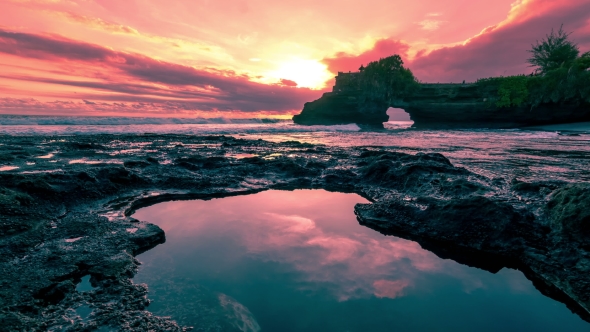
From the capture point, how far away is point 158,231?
11.0 feet

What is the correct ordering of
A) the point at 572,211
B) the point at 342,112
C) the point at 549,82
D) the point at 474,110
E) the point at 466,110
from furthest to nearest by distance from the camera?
the point at 342,112 → the point at 466,110 → the point at 474,110 → the point at 549,82 → the point at 572,211

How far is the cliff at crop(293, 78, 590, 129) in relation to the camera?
34.3 metres

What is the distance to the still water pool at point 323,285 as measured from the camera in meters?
2.00

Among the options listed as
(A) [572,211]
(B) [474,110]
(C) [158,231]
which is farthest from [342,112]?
(C) [158,231]

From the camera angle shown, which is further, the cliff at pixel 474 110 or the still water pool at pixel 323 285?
the cliff at pixel 474 110

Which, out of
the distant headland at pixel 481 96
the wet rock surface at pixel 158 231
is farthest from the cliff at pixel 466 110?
the wet rock surface at pixel 158 231

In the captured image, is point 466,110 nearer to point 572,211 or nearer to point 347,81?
point 347,81

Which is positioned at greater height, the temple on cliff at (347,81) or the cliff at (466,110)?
the temple on cliff at (347,81)

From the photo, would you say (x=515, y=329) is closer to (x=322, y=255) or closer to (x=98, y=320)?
(x=322, y=255)

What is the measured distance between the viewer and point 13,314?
6.08 feet

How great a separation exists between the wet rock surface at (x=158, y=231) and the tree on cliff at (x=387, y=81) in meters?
46.4

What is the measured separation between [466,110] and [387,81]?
580 inches

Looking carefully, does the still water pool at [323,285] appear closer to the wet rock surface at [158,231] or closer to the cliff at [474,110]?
the wet rock surface at [158,231]

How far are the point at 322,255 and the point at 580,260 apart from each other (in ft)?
8.05
